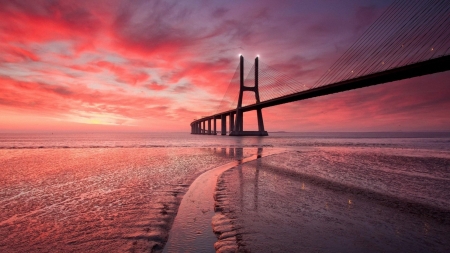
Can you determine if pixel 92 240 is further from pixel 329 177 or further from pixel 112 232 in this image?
pixel 329 177

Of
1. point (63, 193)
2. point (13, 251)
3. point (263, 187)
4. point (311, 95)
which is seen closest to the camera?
point (13, 251)

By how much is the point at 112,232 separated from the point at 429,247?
11.6ft

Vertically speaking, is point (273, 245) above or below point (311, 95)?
below

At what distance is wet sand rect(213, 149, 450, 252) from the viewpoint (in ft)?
8.23

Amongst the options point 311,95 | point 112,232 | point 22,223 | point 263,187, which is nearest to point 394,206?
point 263,187

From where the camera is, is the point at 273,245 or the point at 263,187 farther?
the point at 263,187

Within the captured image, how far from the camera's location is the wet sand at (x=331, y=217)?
2510mm

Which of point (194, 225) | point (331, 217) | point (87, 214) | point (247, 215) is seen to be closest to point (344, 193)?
point (331, 217)

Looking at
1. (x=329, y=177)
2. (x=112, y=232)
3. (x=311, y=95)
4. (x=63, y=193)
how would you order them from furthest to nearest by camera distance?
(x=311, y=95) < (x=329, y=177) < (x=63, y=193) < (x=112, y=232)

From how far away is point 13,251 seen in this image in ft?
7.73

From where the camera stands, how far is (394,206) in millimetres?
4031

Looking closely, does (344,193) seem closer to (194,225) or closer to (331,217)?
(331,217)

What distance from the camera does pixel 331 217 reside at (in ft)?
11.2

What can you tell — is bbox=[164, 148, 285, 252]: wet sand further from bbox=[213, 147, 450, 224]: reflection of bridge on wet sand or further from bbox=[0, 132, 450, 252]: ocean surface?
bbox=[213, 147, 450, 224]: reflection of bridge on wet sand
